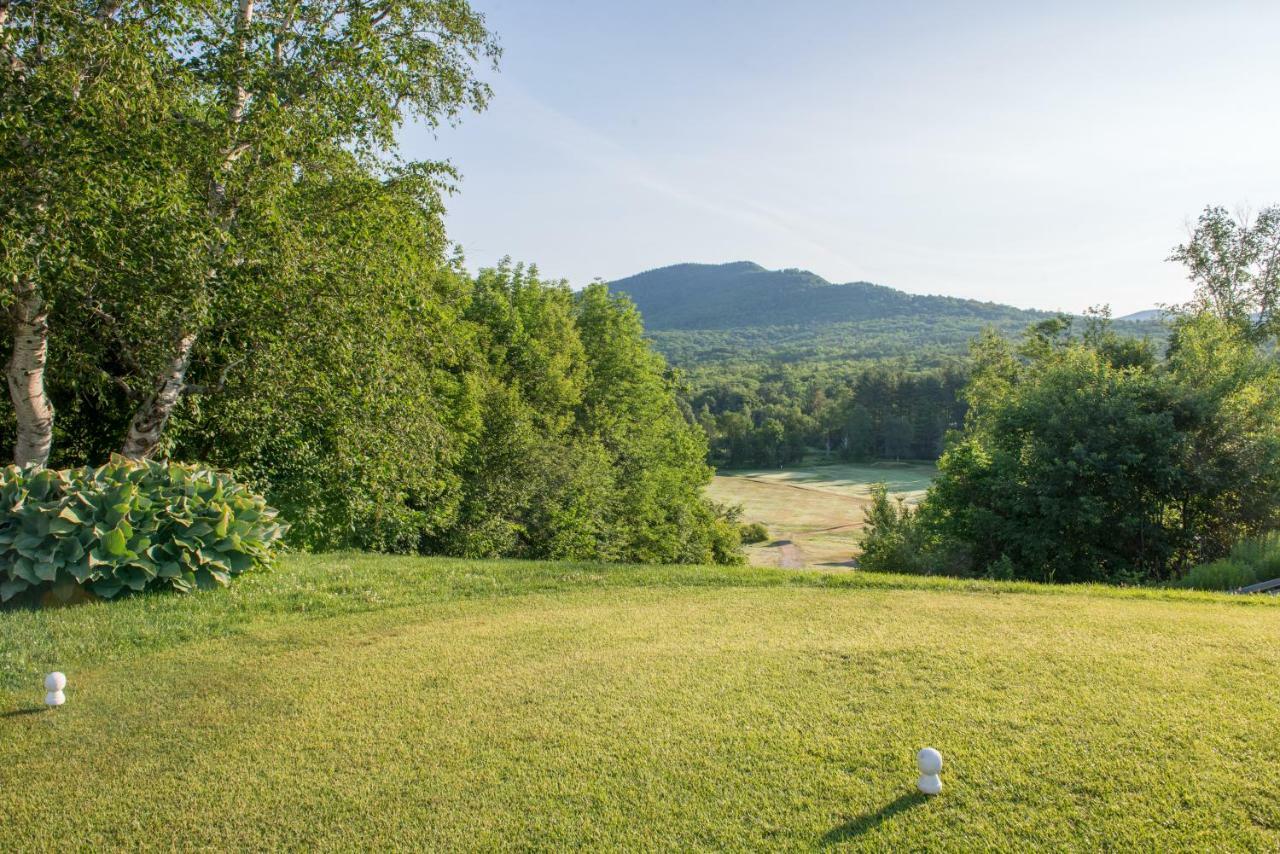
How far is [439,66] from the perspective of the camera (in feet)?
47.1

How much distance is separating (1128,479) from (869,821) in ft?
52.7

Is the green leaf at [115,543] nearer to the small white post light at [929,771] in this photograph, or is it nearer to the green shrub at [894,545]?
the small white post light at [929,771]

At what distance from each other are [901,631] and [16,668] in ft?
26.1

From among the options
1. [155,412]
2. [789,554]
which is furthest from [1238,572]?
[789,554]

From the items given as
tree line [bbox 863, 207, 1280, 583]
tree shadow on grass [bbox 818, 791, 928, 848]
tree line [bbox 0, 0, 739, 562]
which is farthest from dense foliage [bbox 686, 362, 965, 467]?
tree shadow on grass [bbox 818, 791, 928, 848]

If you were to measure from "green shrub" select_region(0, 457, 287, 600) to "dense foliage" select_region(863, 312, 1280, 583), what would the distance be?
14788mm

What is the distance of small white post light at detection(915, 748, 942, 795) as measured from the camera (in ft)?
13.8

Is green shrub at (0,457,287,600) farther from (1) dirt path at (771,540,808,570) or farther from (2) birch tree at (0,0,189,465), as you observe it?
(1) dirt path at (771,540,808,570)

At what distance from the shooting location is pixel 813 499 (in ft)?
270

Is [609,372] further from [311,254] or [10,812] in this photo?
[10,812]

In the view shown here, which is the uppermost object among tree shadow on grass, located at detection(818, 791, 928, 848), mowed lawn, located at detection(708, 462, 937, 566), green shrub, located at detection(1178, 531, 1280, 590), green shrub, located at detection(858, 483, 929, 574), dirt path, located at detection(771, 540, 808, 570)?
tree shadow on grass, located at detection(818, 791, 928, 848)

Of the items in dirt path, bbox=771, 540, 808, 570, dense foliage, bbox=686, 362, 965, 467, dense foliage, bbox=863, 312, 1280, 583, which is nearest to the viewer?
dense foliage, bbox=863, 312, 1280, 583

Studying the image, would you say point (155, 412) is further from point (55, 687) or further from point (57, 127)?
point (55, 687)

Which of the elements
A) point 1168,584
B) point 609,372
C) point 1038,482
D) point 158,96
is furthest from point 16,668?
point 609,372
